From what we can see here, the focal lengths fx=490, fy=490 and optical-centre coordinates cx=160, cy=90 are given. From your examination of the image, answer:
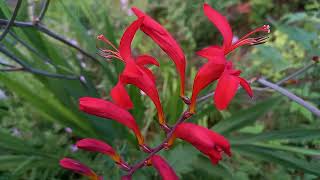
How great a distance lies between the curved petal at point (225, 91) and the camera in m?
0.82

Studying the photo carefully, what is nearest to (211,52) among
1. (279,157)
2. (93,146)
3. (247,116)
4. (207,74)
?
(207,74)

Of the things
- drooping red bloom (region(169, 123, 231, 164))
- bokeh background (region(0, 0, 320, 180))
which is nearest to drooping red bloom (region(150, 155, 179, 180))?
drooping red bloom (region(169, 123, 231, 164))

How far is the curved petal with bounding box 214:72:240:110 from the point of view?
2.70ft

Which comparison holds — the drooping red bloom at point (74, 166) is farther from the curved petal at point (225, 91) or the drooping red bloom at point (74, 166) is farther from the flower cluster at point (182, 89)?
the curved petal at point (225, 91)

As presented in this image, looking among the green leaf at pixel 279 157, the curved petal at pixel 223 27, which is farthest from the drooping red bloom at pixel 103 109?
the green leaf at pixel 279 157

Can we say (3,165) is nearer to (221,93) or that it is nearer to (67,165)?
(67,165)

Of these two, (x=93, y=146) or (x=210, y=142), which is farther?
(x=93, y=146)

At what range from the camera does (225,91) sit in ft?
2.76

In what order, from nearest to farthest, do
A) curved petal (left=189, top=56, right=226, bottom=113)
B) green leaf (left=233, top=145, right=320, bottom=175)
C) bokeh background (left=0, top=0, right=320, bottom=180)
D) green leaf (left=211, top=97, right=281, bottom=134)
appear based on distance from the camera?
curved petal (left=189, top=56, right=226, bottom=113) < green leaf (left=233, top=145, right=320, bottom=175) < bokeh background (left=0, top=0, right=320, bottom=180) < green leaf (left=211, top=97, right=281, bottom=134)

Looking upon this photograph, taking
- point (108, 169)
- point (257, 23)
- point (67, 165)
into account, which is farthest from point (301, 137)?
point (257, 23)

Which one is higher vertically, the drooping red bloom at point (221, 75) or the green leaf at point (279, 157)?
the drooping red bloom at point (221, 75)

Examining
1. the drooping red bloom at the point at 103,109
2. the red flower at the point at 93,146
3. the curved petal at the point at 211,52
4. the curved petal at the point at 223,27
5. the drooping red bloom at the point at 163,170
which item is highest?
the curved petal at the point at 223,27

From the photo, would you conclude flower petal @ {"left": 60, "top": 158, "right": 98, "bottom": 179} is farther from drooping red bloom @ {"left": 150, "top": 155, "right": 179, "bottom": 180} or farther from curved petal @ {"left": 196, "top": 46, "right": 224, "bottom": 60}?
curved petal @ {"left": 196, "top": 46, "right": 224, "bottom": 60}

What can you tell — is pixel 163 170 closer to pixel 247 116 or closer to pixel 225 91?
pixel 225 91
